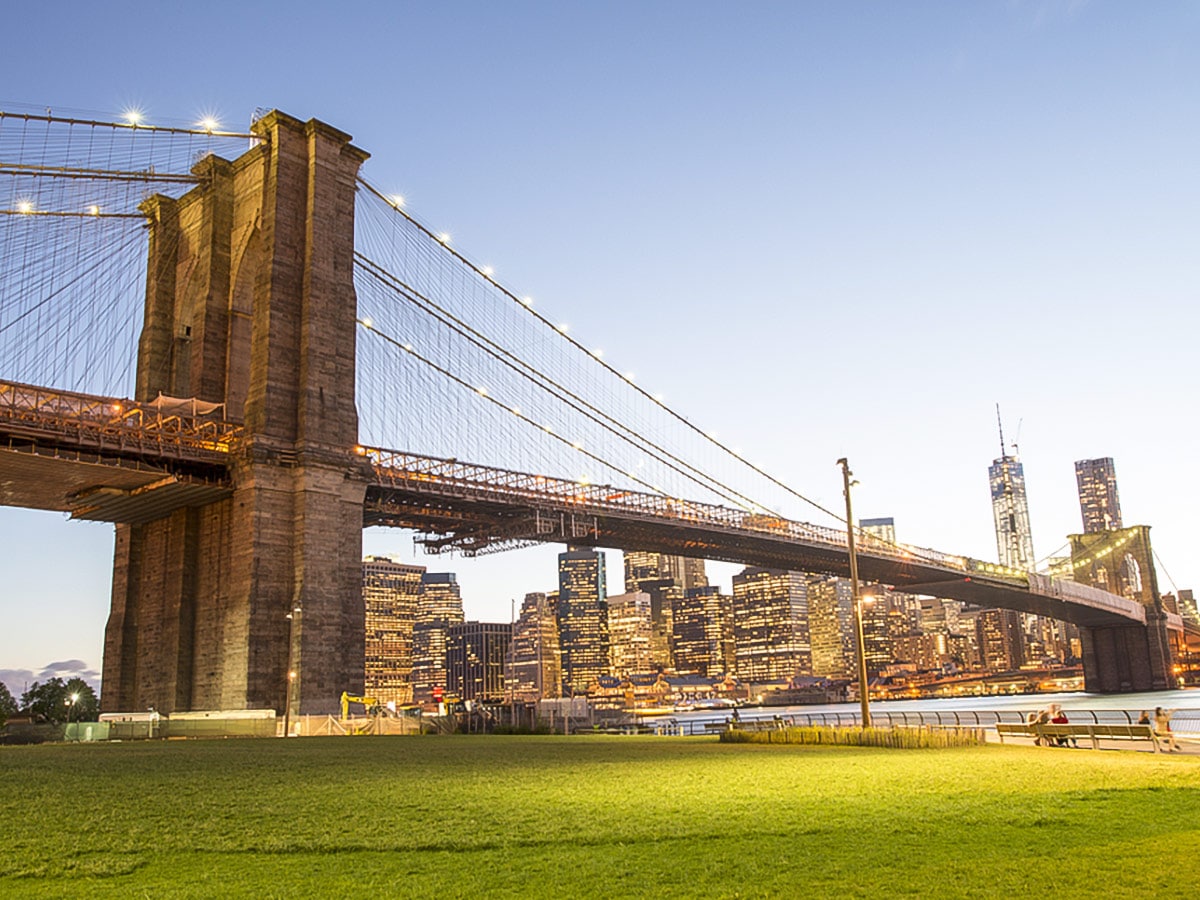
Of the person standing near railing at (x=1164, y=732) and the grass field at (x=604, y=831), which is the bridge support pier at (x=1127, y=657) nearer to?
the person standing near railing at (x=1164, y=732)

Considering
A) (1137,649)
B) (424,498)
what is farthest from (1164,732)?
(1137,649)

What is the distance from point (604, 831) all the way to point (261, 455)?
35895mm

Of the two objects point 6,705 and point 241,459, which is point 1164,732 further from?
point 6,705

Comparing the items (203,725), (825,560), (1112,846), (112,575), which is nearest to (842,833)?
(1112,846)

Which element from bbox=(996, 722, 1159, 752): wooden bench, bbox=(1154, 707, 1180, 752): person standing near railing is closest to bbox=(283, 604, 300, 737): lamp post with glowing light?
bbox=(996, 722, 1159, 752): wooden bench

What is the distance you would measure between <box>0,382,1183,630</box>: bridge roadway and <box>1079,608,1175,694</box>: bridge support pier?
Answer: 114 ft

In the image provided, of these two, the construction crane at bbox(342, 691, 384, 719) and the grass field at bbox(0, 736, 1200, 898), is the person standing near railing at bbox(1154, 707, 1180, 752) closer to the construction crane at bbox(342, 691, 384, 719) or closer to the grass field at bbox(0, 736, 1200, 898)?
the grass field at bbox(0, 736, 1200, 898)

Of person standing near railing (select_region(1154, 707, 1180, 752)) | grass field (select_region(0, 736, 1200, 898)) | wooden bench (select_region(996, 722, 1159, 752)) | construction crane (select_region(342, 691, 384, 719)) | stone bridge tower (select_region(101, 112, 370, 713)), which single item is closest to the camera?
grass field (select_region(0, 736, 1200, 898))

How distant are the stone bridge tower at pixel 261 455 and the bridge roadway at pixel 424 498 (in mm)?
2217

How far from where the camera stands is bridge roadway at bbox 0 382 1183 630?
39.9 metres

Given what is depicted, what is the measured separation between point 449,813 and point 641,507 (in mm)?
58507

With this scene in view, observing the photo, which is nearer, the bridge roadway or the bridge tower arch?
the bridge roadway

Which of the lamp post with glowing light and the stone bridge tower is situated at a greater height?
the stone bridge tower

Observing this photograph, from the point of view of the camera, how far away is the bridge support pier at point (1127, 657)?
127 m
